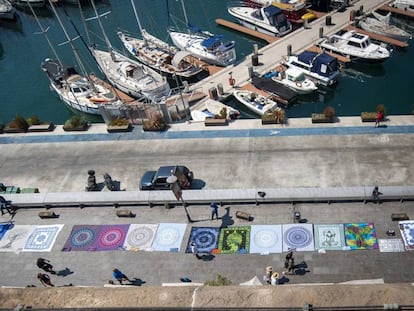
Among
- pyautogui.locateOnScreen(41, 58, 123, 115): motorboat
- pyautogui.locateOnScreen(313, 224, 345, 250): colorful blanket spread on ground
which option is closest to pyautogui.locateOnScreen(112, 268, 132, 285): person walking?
pyautogui.locateOnScreen(313, 224, 345, 250): colorful blanket spread on ground

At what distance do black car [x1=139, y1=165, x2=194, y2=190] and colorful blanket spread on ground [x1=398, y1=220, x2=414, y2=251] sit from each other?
584 inches

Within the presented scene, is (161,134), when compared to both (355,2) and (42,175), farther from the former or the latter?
(355,2)

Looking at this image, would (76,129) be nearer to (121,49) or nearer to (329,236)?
(121,49)

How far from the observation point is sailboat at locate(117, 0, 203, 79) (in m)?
48.3

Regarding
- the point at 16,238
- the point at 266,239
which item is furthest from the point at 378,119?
the point at 16,238

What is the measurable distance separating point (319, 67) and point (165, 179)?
77.5ft

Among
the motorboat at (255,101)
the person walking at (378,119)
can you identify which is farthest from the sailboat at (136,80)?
the person walking at (378,119)

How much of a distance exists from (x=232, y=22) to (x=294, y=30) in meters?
9.99

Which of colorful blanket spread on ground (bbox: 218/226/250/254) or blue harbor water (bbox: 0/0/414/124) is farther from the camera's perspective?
blue harbor water (bbox: 0/0/414/124)

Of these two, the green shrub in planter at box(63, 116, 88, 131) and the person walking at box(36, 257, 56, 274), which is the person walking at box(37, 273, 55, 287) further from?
the green shrub in planter at box(63, 116, 88, 131)

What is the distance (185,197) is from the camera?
29047 millimetres

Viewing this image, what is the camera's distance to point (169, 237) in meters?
27.2

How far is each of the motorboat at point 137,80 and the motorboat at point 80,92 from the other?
6.69 ft

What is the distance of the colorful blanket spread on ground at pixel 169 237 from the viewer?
26547mm
